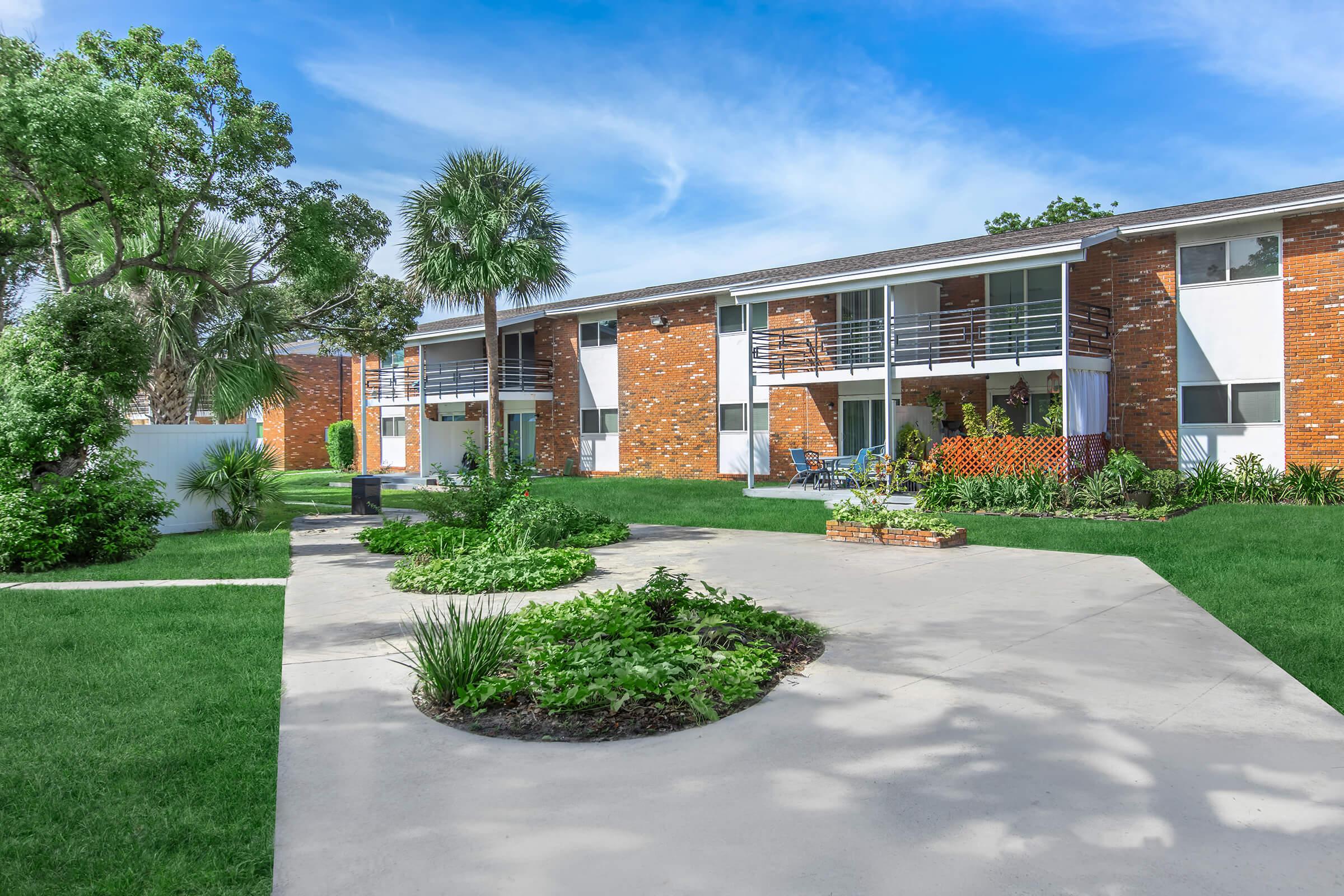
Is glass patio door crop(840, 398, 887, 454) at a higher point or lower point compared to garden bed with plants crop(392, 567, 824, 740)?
higher

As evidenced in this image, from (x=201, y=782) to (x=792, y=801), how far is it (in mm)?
2659

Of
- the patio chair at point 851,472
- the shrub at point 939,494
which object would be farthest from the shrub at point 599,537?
the patio chair at point 851,472

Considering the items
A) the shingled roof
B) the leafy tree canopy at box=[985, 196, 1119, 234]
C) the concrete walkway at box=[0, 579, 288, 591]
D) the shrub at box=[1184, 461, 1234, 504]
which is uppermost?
the leafy tree canopy at box=[985, 196, 1119, 234]

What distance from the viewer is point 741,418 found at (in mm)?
25016

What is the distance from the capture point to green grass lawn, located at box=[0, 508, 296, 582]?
9.76 meters

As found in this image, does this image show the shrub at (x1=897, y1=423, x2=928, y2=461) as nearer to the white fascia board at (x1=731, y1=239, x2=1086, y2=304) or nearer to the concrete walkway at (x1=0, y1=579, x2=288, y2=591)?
the white fascia board at (x1=731, y1=239, x2=1086, y2=304)

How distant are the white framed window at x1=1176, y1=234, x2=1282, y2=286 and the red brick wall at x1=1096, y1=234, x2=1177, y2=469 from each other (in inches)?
10.1

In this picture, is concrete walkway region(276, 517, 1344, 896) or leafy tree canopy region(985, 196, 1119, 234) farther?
leafy tree canopy region(985, 196, 1119, 234)

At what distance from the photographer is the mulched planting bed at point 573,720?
475 centimetres

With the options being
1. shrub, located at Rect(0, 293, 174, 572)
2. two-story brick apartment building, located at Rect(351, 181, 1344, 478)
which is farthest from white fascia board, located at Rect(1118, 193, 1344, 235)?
shrub, located at Rect(0, 293, 174, 572)

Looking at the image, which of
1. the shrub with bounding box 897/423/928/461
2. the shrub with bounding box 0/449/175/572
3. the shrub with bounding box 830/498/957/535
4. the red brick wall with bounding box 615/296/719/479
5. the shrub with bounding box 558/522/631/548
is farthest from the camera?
the red brick wall with bounding box 615/296/719/479

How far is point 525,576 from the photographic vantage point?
8.90m

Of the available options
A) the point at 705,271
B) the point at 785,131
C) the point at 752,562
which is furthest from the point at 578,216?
the point at 752,562

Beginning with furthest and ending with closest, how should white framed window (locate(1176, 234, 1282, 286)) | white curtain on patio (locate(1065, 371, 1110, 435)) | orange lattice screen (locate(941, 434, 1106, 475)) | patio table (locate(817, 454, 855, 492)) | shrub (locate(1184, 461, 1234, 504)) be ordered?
patio table (locate(817, 454, 855, 492))
white framed window (locate(1176, 234, 1282, 286))
white curtain on patio (locate(1065, 371, 1110, 435))
shrub (locate(1184, 461, 1234, 504))
orange lattice screen (locate(941, 434, 1106, 475))
